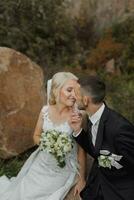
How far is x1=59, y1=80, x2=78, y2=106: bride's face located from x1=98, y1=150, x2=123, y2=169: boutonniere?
0.89 metres

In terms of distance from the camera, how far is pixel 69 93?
599cm

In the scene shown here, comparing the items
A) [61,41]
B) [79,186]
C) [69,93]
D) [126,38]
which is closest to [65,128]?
[69,93]

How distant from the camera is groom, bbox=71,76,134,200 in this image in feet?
17.2

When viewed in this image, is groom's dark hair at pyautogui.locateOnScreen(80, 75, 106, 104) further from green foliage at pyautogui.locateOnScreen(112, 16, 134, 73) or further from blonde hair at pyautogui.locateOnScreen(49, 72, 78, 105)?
green foliage at pyautogui.locateOnScreen(112, 16, 134, 73)

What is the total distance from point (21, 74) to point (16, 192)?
6.10 ft

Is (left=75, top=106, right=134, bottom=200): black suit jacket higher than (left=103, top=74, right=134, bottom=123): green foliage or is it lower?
lower

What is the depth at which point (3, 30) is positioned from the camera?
10469 mm

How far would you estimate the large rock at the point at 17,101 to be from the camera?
→ 24.2 feet

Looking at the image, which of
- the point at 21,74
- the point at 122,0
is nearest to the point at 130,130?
the point at 21,74

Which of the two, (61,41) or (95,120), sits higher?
(61,41)

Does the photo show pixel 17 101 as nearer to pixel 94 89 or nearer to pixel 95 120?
pixel 95 120

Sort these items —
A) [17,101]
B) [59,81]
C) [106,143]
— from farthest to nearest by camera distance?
[17,101]
[59,81]
[106,143]

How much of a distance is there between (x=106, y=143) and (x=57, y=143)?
2.32 ft

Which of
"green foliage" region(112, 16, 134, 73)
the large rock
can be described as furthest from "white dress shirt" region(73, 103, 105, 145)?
"green foliage" region(112, 16, 134, 73)
